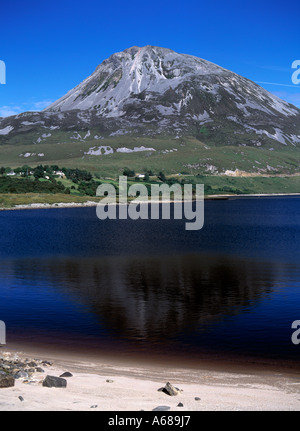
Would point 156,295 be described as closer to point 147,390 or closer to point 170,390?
point 147,390

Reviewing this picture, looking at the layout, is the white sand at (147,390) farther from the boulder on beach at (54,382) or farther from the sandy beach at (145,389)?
the boulder on beach at (54,382)

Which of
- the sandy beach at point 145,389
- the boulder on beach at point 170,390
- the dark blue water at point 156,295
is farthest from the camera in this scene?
the dark blue water at point 156,295

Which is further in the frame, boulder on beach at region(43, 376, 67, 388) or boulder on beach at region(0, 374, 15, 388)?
boulder on beach at region(43, 376, 67, 388)

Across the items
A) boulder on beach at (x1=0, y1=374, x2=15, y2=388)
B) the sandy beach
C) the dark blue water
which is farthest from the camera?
the dark blue water

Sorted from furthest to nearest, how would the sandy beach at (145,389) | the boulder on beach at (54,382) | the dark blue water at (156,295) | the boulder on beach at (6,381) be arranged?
the dark blue water at (156,295), the boulder on beach at (54,382), the boulder on beach at (6,381), the sandy beach at (145,389)

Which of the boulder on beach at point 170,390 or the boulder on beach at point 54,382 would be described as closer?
the boulder on beach at point 170,390

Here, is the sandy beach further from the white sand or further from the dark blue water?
the dark blue water

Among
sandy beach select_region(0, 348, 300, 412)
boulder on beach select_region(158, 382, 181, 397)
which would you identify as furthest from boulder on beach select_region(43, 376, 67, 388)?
boulder on beach select_region(158, 382, 181, 397)

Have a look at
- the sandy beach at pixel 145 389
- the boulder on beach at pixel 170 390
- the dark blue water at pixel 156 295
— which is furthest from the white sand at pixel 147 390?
the dark blue water at pixel 156 295
